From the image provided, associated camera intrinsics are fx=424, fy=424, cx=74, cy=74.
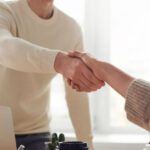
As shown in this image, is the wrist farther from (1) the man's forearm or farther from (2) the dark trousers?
(2) the dark trousers

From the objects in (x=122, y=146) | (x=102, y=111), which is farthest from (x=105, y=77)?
(x=102, y=111)

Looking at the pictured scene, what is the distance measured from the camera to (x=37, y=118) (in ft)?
5.80

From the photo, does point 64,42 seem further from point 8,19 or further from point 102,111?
point 102,111

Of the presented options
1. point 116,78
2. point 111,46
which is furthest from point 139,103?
point 111,46

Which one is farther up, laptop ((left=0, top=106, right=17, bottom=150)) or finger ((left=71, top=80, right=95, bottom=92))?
finger ((left=71, top=80, right=95, bottom=92))

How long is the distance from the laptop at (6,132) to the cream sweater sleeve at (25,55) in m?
0.19

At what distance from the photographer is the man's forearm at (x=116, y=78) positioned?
1.22 m

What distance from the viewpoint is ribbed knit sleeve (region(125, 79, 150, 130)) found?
3.33 ft

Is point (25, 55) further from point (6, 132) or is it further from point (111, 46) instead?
point (111, 46)

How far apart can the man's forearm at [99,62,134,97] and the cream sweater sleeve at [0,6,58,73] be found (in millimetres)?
179

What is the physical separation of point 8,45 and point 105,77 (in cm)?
36

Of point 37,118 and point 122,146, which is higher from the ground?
point 37,118

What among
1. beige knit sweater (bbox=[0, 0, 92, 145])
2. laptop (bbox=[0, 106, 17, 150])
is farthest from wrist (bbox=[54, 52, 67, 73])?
laptop (bbox=[0, 106, 17, 150])

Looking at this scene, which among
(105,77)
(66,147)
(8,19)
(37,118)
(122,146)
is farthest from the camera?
(122,146)
